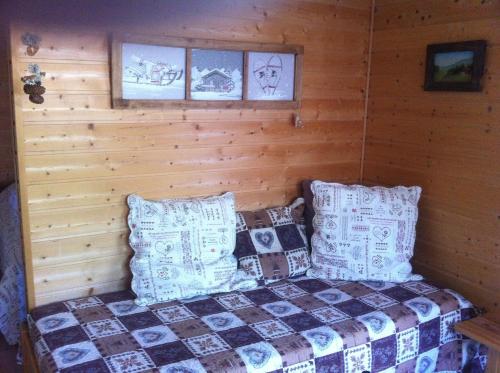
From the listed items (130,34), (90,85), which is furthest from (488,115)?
(90,85)

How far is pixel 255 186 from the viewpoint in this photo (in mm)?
2598

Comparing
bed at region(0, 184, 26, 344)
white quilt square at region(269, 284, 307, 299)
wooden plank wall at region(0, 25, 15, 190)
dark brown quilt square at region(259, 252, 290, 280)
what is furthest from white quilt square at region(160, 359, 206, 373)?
wooden plank wall at region(0, 25, 15, 190)

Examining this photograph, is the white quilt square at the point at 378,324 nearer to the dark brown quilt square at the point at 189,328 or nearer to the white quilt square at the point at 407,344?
the white quilt square at the point at 407,344

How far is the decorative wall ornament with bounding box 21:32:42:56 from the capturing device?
1.92 meters

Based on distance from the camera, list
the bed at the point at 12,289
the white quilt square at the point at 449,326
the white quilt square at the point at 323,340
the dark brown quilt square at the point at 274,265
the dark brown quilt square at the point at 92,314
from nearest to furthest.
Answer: the white quilt square at the point at 323,340
the dark brown quilt square at the point at 92,314
the white quilt square at the point at 449,326
the dark brown quilt square at the point at 274,265
the bed at the point at 12,289

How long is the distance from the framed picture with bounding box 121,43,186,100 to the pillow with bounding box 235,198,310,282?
0.73m

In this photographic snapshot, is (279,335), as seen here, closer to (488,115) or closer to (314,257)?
(314,257)

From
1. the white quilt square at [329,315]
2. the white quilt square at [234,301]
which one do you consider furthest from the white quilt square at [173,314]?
the white quilt square at [329,315]

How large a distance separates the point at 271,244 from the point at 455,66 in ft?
4.05

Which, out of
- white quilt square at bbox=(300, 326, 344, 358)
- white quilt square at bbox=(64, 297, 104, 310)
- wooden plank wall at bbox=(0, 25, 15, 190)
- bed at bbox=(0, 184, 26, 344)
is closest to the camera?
white quilt square at bbox=(300, 326, 344, 358)

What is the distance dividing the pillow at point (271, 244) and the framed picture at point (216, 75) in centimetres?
62

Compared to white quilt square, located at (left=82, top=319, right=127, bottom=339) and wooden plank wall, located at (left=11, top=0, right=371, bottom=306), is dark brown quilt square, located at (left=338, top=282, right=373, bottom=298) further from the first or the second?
white quilt square, located at (left=82, top=319, right=127, bottom=339)

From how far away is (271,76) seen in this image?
2.51 m

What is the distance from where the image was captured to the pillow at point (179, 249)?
2.17 m
